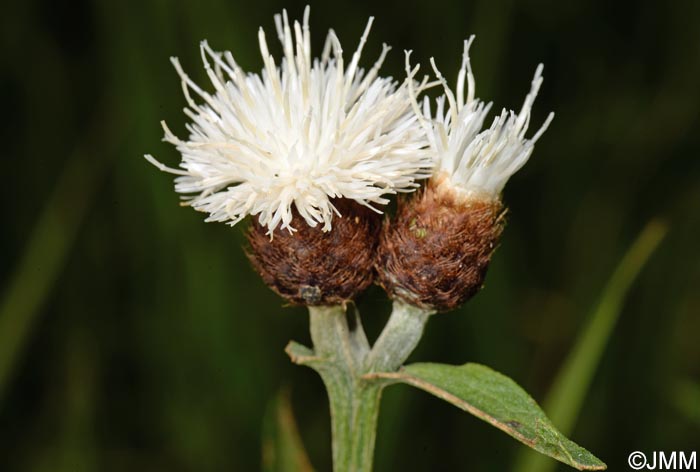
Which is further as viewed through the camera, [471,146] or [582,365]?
[582,365]

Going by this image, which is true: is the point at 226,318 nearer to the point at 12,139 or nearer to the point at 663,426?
the point at 12,139

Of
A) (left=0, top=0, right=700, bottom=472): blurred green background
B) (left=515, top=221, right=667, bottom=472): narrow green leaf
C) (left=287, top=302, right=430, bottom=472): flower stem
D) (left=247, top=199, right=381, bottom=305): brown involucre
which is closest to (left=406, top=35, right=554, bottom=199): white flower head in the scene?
(left=247, top=199, right=381, bottom=305): brown involucre

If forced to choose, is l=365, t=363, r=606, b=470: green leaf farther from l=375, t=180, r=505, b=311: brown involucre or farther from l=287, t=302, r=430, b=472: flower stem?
l=375, t=180, r=505, b=311: brown involucre

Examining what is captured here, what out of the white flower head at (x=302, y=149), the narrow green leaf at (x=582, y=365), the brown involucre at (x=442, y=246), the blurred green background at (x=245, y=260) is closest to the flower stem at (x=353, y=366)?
the brown involucre at (x=442, y=246)

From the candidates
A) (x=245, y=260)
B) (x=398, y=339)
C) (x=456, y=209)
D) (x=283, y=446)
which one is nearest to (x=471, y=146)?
(x=456, y=209)

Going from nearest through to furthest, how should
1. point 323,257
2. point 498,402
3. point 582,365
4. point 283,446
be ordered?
point 498,402 < point 323,257 < point 283,446 < point 582,365

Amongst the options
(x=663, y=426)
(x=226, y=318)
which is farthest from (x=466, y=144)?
(x=663, y=426)

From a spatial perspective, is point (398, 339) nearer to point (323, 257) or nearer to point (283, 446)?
point (323, 257)
